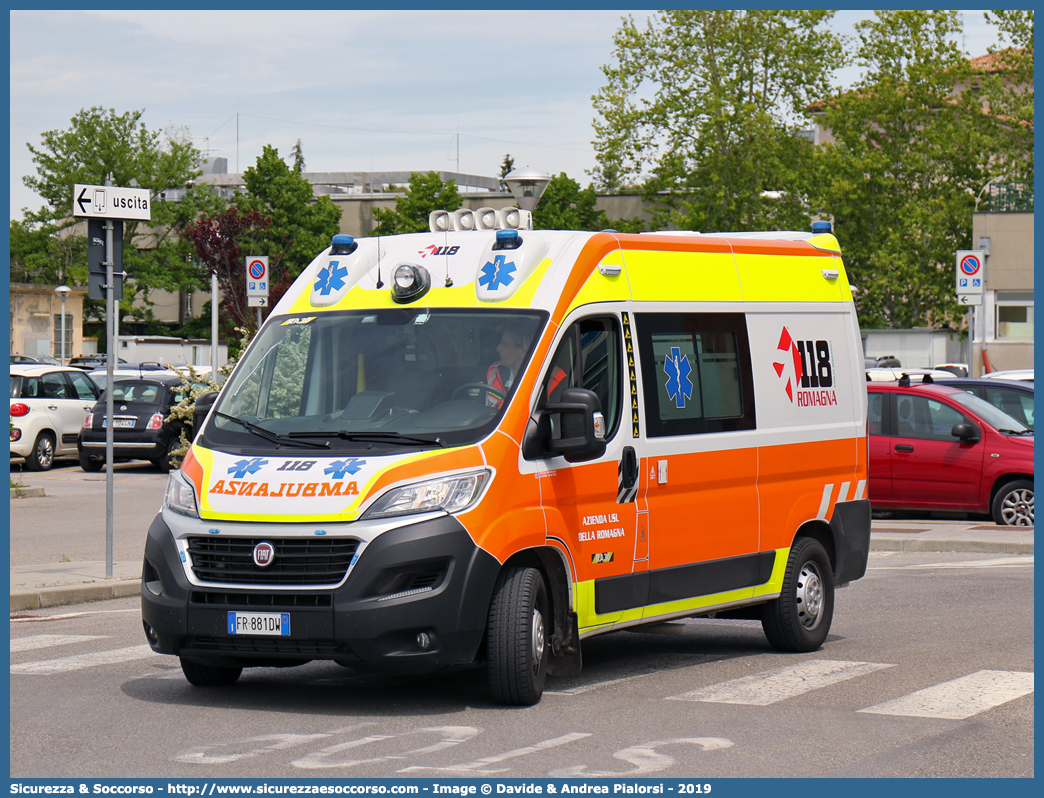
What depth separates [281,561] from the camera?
25.1 feet

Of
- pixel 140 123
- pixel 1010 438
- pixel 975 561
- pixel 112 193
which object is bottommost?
pixel 975 561

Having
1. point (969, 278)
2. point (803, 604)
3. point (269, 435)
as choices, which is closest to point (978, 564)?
point (803, 604)

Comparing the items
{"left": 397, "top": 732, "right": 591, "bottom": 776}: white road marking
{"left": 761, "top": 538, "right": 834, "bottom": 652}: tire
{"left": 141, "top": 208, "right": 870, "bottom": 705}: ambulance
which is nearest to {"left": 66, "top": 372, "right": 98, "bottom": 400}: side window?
{"left": 141, "top": 208, "right": 870, "bottom": 705}: ambulance

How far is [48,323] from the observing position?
69.8 meters

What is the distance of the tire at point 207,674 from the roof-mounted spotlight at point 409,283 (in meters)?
2.28

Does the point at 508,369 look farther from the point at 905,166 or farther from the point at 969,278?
the point at 905,166

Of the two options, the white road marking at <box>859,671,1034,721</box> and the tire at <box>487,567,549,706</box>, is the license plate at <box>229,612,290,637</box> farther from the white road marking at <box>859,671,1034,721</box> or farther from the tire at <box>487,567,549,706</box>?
the white road marking at <box>859,671,1034,721</box>

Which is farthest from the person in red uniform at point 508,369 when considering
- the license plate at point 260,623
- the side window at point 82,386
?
the side window at point 82,386

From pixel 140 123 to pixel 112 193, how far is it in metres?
77.4

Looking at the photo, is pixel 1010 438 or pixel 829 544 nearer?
pixel 829 544

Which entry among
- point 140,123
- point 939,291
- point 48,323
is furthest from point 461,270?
point 140,123

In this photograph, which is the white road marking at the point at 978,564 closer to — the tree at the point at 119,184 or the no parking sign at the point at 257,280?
the no parking sign at the point at 257,280

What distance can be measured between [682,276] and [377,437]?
2540mm
